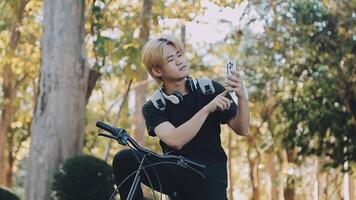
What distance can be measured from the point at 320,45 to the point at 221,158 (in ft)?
45.6

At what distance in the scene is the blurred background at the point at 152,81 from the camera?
37.8 ft

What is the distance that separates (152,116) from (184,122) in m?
0.16

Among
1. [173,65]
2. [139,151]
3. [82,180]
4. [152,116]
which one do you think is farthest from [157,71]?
[82,180]

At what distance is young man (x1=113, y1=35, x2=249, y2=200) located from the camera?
3430mm

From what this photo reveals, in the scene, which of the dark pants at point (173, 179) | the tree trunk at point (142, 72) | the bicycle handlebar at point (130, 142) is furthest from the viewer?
the tree trunk at point (142, 72)

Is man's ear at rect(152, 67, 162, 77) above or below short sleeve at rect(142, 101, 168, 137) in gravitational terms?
above

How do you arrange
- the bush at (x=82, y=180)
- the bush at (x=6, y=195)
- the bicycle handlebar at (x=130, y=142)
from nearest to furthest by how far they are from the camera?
the bicycle handlebar at (x=130, y=142)
the bush at (x=82, y=180)
the bush at (x=6, y=195)

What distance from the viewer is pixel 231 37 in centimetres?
1784

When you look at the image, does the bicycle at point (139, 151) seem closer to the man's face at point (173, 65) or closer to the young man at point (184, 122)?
the young man at point (184, 122)

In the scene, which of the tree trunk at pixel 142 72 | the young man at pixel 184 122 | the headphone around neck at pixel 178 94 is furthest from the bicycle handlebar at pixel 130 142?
the tree trunk at pixel 142 72

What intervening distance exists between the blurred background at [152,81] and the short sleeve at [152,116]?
24.3 feet

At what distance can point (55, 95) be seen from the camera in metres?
11.5

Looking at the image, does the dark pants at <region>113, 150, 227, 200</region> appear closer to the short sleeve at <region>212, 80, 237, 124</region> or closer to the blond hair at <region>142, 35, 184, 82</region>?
the short sleeve at <region>212, 80, 237, 124</region>

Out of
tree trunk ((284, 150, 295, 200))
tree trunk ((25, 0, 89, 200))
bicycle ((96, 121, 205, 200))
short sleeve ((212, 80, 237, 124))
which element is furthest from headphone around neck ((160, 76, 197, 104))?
tree trunk ((284, 150, 295, 200))
